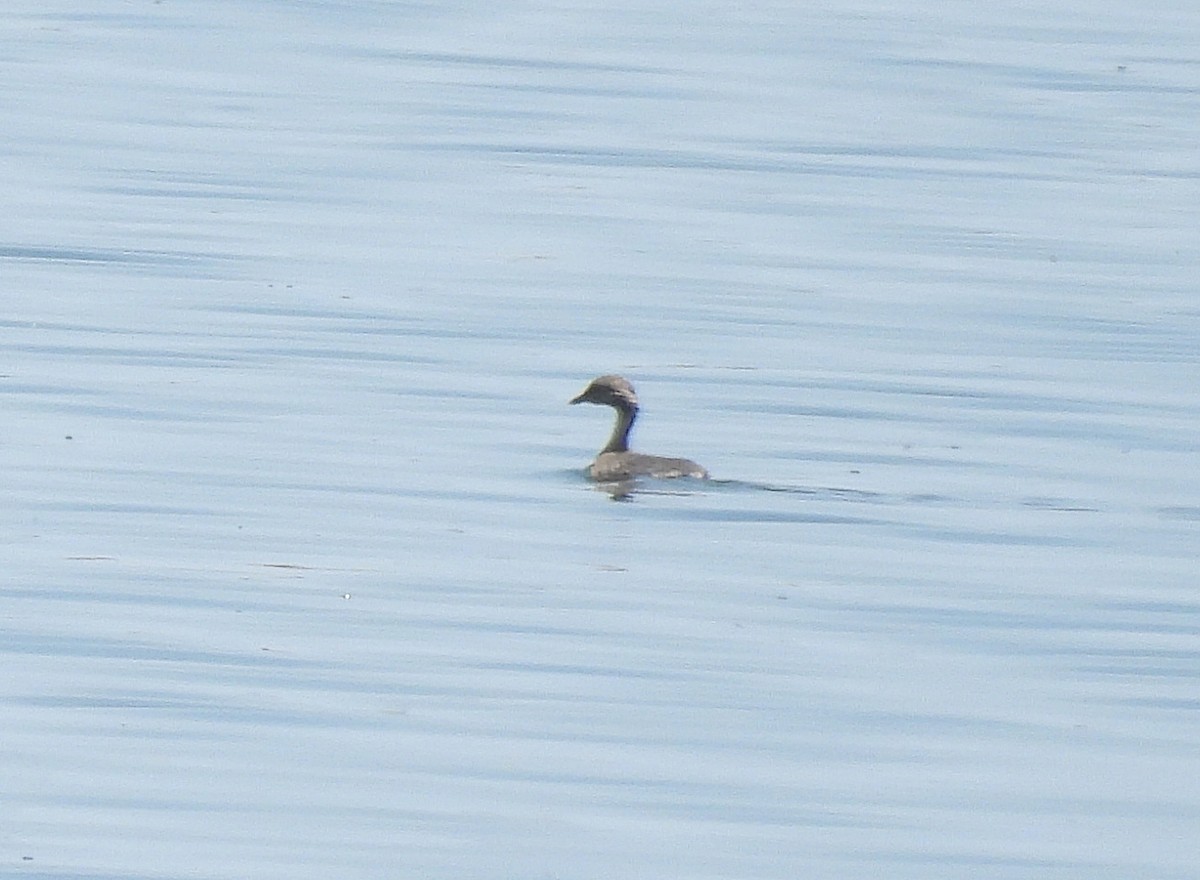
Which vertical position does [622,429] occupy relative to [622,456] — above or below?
above

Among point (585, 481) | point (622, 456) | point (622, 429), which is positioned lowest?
point (585, 481)

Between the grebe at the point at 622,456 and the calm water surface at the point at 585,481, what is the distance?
0.13m

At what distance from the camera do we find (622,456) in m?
14.5

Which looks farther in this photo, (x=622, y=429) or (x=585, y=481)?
(x=622, y=429)

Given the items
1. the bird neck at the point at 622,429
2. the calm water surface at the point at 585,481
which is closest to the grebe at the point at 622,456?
the bird neck at the point at 622,429

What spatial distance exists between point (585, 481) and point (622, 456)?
20cm

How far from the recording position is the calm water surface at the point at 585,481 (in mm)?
9164

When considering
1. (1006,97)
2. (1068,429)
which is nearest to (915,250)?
(1068,429)

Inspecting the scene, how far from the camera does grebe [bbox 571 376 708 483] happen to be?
14281 millimetres

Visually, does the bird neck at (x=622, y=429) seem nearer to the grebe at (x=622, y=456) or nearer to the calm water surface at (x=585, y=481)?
the grebe at (x=622, y=456)

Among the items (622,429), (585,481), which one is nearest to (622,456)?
(585,481)

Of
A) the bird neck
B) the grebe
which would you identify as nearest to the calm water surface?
the grebe

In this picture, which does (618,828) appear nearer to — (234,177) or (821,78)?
(234,177)

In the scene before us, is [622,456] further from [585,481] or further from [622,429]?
[622,429]
